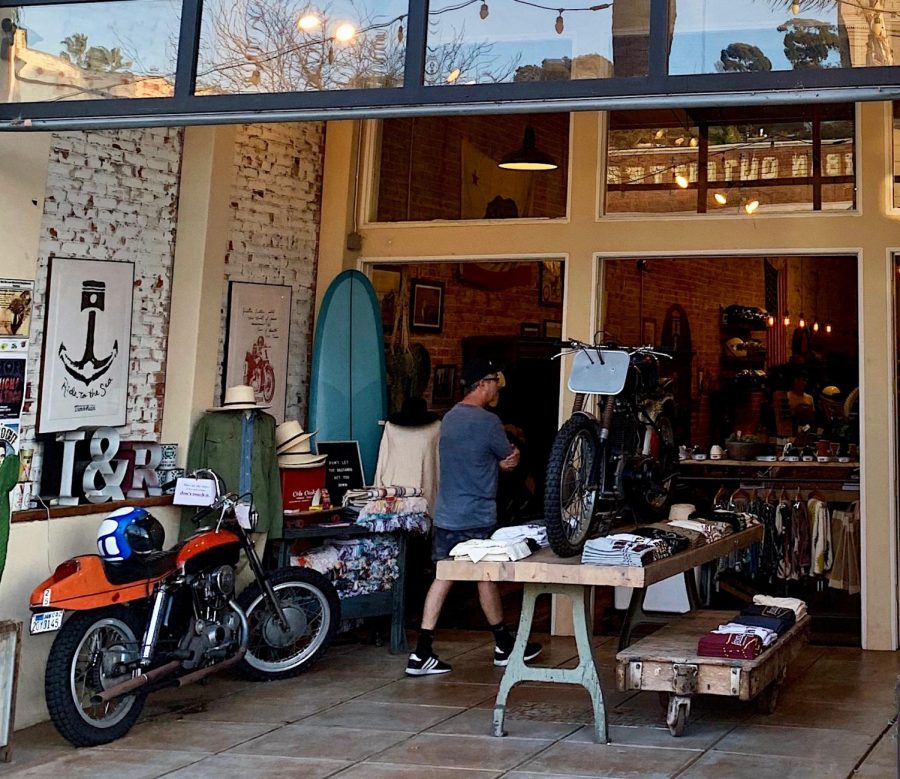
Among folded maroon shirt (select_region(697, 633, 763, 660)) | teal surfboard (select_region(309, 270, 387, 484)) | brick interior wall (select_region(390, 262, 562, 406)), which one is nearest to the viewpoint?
folded maroon shirt (select_region(697, 633, 763, 660))

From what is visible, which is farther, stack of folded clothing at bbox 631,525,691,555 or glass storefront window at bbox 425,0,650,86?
stack of folded clothing at bbox 631,525,691,555

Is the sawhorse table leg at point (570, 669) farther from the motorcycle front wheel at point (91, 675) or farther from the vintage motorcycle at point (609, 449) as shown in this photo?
the motorcycle front wheel at point (91, 675)

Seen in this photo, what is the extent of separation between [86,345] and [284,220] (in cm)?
206

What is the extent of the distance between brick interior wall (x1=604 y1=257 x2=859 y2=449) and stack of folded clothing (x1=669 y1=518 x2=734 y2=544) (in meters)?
4.28

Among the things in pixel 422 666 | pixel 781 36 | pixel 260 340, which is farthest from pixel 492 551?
pixel 260 340

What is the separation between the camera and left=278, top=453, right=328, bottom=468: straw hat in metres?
7.02

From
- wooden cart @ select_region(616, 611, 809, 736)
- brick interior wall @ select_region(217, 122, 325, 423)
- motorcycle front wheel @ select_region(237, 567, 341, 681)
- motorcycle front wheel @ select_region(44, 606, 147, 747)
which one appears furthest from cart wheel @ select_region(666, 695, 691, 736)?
brick interior wall @ select_region(217, 122, 325, 423)

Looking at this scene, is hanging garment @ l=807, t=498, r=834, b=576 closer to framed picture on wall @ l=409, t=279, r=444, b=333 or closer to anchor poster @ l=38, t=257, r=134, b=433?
framed picture on wall @ l=409, t=279, r=444, b=333

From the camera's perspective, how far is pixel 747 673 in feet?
16.6

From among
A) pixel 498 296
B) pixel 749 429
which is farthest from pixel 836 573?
pixel 498 296

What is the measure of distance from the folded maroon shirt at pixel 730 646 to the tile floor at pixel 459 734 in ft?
1.24

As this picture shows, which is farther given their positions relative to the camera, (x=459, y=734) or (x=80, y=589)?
(x=459, y=734)

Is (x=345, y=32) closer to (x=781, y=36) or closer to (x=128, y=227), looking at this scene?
(x=781, y=36)

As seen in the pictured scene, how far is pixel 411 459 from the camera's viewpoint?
25.0 feet
